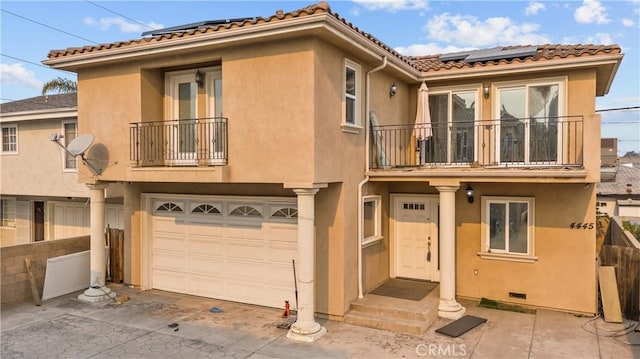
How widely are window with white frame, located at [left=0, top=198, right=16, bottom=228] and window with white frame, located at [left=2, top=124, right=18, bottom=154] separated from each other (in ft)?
8.82

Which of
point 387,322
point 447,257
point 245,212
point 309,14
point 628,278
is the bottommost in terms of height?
point 387,322

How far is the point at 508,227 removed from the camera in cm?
1108

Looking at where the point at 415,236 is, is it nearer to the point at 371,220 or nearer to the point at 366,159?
the point at 371,220

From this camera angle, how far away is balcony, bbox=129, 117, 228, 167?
1034 cm

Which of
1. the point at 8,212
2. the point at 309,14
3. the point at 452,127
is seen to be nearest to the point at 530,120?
the point at 452,127

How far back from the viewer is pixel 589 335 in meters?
8.96

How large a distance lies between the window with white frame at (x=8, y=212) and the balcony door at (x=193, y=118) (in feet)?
40.1

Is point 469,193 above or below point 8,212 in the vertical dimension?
above

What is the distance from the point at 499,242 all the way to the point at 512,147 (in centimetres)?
250

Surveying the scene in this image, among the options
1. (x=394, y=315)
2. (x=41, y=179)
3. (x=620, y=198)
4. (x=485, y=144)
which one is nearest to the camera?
(x=394, y=315)

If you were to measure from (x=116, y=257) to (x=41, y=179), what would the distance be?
5713 mm

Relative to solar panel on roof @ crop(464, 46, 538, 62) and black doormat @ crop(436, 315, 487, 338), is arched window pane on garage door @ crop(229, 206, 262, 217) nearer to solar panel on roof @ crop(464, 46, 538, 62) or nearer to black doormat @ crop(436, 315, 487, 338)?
black doormat @ crop(436, 315, 487, 338)

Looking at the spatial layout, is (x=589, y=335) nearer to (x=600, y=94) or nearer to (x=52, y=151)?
(x=600, y=94)

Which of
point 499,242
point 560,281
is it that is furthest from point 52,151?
point 560,281
